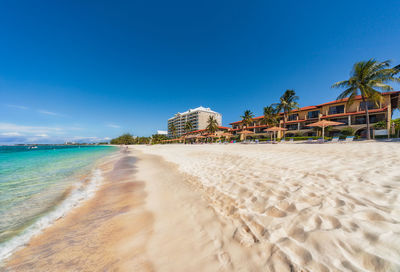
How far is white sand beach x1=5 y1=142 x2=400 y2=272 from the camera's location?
5.17 ft

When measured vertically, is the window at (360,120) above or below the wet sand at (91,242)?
above

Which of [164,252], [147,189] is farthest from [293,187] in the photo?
[147,189]

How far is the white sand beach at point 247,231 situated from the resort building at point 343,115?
26.9 meters

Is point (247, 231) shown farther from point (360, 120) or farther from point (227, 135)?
point (227, 135)

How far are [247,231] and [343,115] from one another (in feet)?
123

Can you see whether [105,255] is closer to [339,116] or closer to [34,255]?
[34,255]

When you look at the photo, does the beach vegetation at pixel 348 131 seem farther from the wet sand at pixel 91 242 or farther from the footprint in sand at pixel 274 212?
the wet sand at pixel 91 242

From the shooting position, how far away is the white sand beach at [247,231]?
1.58 metres

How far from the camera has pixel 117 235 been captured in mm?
2643

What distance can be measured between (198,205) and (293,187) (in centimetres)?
229

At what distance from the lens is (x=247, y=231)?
2.14 metres

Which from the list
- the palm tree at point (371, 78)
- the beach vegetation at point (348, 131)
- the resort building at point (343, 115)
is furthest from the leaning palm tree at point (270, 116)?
the palm tree at point (371, 78)

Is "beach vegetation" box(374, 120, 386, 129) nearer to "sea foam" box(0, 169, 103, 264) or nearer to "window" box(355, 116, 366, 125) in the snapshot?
"window" box(355, 116, 366, 125)

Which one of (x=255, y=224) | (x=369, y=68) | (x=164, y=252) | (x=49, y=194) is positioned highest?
(x=369, y=68)
